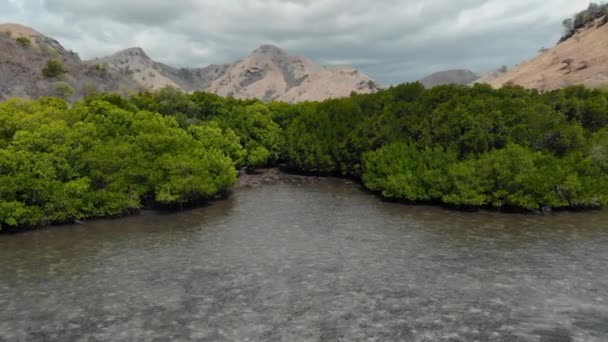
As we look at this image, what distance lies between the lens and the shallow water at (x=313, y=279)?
2402cm

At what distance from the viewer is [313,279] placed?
3105 cm

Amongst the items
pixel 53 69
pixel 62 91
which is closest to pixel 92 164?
pixel 62 91

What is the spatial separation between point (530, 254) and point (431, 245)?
778cm

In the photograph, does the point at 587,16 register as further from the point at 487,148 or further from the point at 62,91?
the point at 62,91

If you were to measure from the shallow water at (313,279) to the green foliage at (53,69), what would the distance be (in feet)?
366

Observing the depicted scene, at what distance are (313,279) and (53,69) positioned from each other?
139861 millimetres

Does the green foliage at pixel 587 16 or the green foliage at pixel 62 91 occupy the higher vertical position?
the green foliage at pixel 587 16

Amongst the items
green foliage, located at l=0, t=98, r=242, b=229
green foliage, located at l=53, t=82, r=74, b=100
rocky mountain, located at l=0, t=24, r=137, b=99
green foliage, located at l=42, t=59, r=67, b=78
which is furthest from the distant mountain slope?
green foliage, located at l=42, t=59, r=67, b=78

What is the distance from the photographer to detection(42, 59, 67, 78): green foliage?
136 m

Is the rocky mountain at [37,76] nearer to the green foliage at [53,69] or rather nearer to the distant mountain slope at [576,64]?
the green foliage at [53,69]

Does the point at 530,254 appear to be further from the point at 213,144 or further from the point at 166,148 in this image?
the point at 213,144

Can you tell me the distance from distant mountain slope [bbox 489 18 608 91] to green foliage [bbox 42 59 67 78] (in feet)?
492

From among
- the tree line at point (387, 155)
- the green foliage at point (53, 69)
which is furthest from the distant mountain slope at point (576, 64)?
the green foliage at point (53, 69)

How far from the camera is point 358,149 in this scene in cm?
7319
